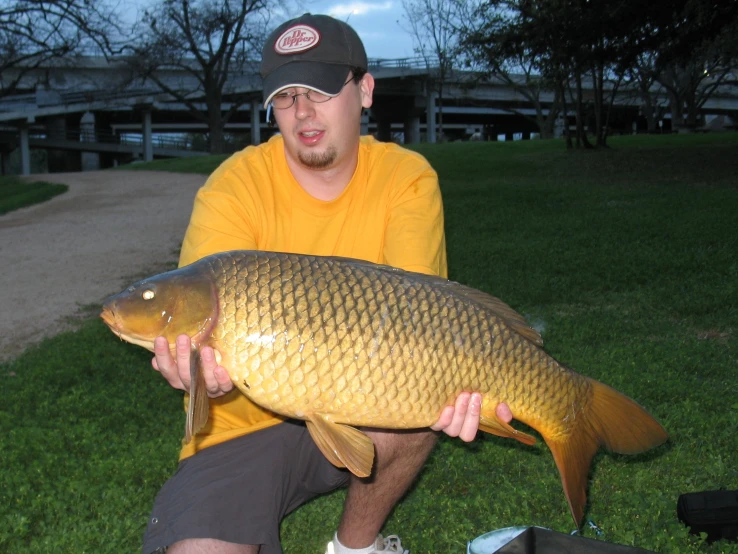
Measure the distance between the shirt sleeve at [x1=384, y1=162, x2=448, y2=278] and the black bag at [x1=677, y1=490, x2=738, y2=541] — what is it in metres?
1.08

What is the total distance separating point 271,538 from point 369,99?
1.43m

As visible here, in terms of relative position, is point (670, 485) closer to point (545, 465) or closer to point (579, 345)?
point (545, 465)

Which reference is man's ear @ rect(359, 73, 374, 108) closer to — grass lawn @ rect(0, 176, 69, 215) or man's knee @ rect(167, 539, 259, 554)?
man's knee @ rect(167, 539, 259, 554)

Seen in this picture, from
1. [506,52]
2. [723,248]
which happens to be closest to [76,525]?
[723,248]

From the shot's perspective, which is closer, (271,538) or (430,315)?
(430,315)

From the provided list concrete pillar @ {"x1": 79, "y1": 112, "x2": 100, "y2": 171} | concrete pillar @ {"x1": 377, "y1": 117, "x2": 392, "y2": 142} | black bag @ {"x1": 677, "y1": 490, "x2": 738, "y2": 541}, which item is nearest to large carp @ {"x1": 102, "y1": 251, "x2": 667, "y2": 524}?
black bag @ {"x1": 677, "y1": 490, "x2": 738, "y2": 541}

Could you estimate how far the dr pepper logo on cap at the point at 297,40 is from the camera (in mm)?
2338

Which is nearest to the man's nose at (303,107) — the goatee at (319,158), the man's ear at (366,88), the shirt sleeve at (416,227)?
the goatee at (319,158)

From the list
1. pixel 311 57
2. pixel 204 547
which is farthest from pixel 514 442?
pixel 311 57

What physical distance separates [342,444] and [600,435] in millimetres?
686

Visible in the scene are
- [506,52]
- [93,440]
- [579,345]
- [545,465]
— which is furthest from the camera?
[506,52]

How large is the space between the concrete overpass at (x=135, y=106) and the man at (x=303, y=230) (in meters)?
28.6

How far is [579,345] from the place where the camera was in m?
4.25

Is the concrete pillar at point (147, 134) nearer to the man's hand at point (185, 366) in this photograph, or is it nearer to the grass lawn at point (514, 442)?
the grass lawn at point (514, 442)
